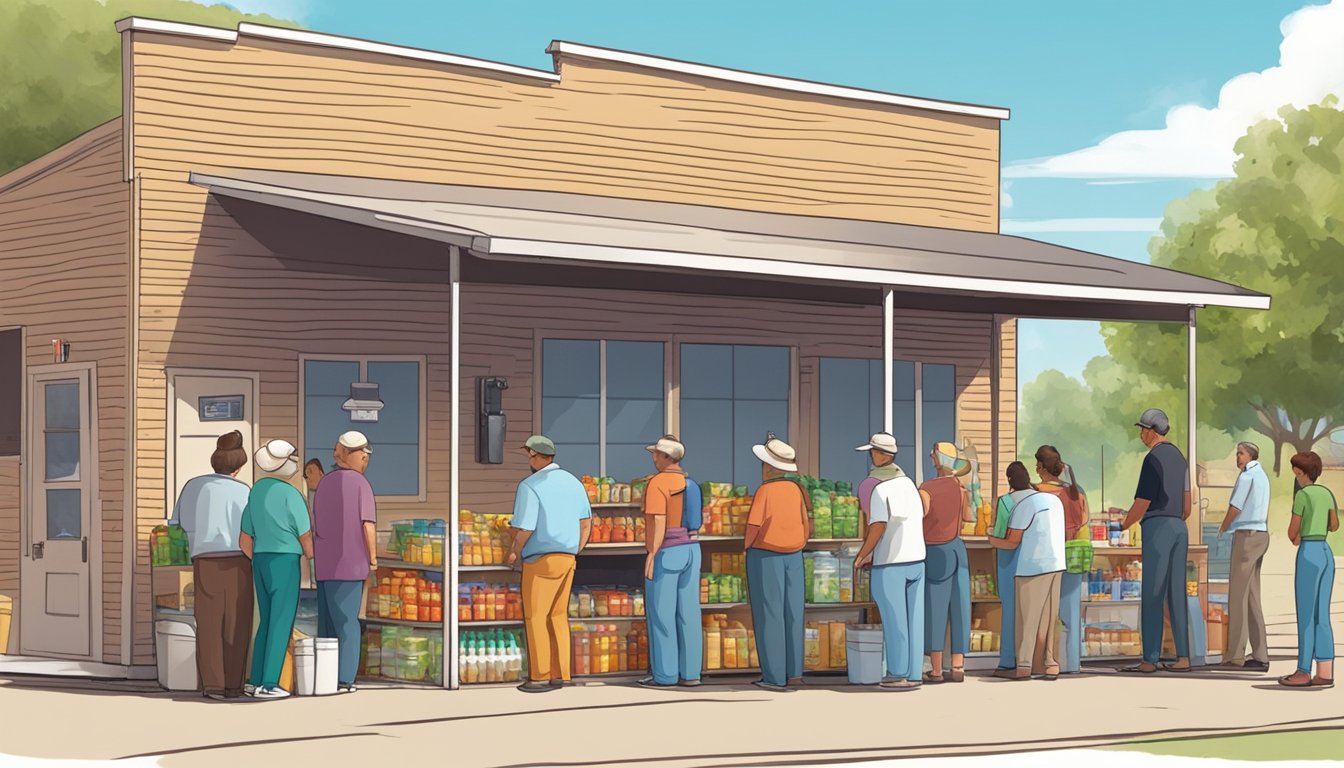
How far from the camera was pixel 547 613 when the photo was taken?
1356cm

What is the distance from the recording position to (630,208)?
699 inches

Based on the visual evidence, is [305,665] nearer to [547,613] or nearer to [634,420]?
[547,613]

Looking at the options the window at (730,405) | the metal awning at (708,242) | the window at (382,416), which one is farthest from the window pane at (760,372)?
the window at (382,416)

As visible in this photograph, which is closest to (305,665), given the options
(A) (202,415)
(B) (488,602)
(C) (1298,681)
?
(B) (488,602)

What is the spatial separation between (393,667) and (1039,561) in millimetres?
5149

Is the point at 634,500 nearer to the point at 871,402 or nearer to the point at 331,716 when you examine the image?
the point at 331,716

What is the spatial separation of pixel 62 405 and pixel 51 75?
79.7ft

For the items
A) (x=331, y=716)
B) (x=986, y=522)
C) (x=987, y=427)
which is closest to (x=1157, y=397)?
(x=987, y=427)

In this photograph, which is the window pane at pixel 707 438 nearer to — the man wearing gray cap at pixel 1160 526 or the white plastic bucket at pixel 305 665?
the man wearing gray cap at pixel 1160 526

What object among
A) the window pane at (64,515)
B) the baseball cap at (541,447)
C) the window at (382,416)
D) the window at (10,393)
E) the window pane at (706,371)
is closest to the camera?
the baseball cap at (541,447)

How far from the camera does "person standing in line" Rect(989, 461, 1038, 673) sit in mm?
14664

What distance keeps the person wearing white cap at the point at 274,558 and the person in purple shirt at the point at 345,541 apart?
0.74ft

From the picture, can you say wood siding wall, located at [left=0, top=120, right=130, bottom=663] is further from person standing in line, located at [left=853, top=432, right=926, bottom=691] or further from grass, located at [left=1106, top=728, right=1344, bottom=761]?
grass, located at [left=1106, top=728, right=1344, bottom=761]

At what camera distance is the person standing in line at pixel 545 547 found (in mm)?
13438
